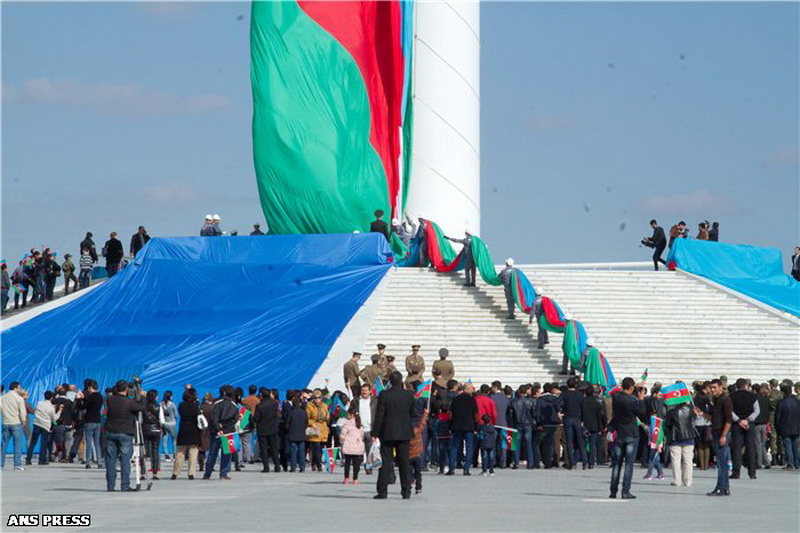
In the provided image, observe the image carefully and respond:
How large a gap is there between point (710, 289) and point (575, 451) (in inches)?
505

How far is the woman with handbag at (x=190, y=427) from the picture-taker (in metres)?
20.6

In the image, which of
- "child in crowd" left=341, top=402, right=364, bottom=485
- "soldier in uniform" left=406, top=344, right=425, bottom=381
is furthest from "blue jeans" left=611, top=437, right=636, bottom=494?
"soldier in uniform" left=406, top=344, right=425, bottom=381

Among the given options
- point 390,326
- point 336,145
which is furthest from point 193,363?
point 336,145

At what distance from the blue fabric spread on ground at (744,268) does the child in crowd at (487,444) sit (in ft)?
48.3

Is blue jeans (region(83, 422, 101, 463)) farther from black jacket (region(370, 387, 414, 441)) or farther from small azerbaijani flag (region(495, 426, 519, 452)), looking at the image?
black jacket (region(370, 387, 414, 441))

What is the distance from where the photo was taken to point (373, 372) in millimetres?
25281

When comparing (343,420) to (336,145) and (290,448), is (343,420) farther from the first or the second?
(336,145)

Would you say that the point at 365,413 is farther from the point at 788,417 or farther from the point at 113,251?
the point at 113,251

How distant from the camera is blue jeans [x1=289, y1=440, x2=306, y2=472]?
74.7 ft

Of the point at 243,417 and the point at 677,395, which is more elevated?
the point at 677,395

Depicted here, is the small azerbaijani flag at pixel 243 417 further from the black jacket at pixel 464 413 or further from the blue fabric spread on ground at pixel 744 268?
the blue fabric spread on ground at pixel 744 268

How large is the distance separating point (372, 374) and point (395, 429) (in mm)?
8182

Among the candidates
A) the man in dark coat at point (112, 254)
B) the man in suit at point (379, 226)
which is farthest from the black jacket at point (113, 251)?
the man in suit at point (379, 226)

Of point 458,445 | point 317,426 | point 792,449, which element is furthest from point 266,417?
point 792,449
